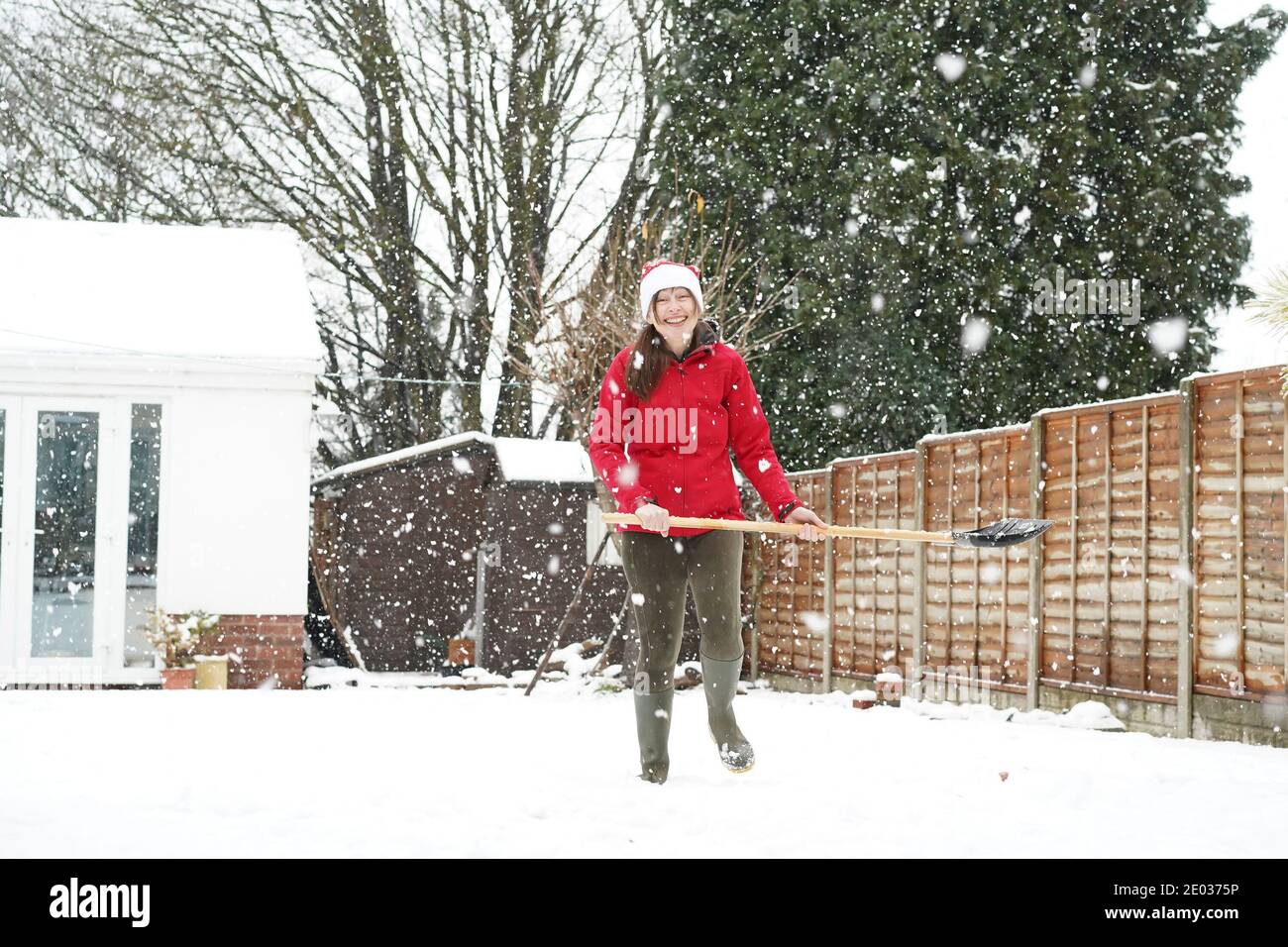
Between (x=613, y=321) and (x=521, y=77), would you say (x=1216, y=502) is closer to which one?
(x=613, y=321)

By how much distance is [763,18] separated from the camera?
1450cm

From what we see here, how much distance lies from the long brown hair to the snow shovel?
396mm

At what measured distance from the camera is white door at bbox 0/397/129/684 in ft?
31.1

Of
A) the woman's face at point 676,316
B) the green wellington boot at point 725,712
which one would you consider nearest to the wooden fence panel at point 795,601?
the green wellington boot at point 725,712

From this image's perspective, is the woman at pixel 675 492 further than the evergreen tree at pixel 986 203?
No

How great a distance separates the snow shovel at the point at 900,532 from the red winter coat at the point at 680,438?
0.25ft

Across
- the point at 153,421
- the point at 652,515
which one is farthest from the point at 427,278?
the point at 652,515

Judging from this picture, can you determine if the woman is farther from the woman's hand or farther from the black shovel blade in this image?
the black shovel blade

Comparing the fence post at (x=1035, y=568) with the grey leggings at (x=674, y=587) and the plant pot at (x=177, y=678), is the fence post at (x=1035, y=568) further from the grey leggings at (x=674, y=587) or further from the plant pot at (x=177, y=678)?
the plant pot at (x=177, y=678)

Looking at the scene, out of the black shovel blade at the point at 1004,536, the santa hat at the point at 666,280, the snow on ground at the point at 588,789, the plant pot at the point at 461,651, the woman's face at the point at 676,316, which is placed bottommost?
the plant pot at the point at 461,651

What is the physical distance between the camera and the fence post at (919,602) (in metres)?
9.05

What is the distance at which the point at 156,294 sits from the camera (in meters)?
10.7

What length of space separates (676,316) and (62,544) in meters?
6.64
